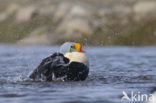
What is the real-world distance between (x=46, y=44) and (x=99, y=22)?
7172 mm

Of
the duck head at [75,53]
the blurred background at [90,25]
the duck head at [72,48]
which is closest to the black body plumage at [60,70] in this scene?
the duck head at [75,53]

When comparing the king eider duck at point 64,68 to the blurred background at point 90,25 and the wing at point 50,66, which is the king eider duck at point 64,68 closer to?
the wing at point 50,66

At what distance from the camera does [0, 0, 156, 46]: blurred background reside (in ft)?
100

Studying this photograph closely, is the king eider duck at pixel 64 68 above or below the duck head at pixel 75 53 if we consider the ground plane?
below

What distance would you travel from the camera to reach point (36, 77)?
980 centimetres

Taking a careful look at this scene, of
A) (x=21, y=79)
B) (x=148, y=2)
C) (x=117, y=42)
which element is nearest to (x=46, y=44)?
(x=117, y=42)

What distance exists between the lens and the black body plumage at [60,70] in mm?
9609

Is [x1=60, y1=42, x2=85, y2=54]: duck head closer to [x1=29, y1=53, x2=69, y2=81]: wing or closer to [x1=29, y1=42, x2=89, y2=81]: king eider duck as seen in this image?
[x1=29, y1=42, x2=89, y2=81]: king eider duck

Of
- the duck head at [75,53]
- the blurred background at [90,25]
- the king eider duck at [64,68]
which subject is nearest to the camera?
the king eider duck at [64,68]

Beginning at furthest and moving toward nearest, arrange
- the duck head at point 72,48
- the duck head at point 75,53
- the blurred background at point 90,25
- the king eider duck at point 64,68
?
the blurred background at point 90,25 → the duck head at point 72,48 → the duck head at point 75,53 → the king eider duck at point 64,68

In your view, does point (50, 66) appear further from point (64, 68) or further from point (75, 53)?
point (75, 53)

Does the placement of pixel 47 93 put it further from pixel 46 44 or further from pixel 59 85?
pixel 46 44

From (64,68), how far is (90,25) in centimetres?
2478

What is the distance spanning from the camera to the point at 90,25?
3428cm
